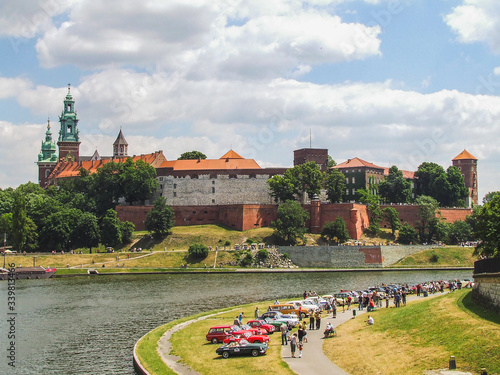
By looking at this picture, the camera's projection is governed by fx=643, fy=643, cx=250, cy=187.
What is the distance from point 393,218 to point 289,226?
61.2 feet

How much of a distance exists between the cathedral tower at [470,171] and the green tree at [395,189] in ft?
73.3

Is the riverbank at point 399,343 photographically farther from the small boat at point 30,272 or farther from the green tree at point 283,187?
the green tree at point 283,187

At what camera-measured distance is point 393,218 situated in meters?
99.6

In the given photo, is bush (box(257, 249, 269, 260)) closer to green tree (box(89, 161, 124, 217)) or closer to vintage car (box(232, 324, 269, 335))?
green tree (box(89, 161, 124, 217))

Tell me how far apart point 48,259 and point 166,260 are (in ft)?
48.9

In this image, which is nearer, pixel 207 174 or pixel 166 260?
pixel 166 260

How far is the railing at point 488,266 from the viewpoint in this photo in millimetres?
31192

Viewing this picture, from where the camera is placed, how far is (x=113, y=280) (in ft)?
231

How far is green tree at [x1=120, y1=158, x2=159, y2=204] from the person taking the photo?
107 metres

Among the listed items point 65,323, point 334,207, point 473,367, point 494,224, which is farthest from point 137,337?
point 334,207

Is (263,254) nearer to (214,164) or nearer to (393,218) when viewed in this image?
(393,218)

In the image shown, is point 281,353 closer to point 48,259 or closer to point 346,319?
point 346,319

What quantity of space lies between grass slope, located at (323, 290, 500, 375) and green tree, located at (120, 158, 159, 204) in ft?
249

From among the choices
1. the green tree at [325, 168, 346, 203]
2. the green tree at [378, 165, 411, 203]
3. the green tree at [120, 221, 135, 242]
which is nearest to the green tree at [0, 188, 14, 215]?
the green tree at [120, 221, 135, 242]
